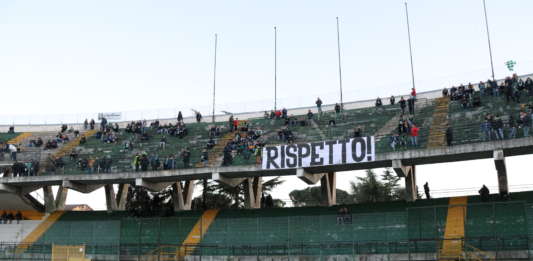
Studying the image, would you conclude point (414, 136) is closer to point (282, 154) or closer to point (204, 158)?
point (282, 154)

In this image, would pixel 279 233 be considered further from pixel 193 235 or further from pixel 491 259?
pixel 491 259

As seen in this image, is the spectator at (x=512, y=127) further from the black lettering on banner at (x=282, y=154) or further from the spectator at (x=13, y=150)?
the spectator at (x=13, y=150)

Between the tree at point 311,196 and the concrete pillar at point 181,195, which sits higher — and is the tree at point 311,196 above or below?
above

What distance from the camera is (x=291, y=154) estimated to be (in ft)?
112

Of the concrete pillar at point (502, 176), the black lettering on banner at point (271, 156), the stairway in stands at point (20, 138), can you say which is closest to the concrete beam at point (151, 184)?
the black lettering on banner at point (271, 156)

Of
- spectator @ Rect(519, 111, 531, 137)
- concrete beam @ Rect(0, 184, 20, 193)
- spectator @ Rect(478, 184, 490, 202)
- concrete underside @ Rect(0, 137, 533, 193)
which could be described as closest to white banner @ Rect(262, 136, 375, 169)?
concrete underside @ Rect(0, 137, 533, 193)

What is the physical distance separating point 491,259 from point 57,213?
96.1 ft

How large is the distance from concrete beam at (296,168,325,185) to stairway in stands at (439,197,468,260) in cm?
808

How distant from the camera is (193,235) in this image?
116ft

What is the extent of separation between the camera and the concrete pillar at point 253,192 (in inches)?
1587

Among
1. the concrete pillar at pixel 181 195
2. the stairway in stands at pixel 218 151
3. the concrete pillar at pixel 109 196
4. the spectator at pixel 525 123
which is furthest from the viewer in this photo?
the concrete pillar at pixel 109 196

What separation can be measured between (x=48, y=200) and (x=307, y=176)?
2001cm

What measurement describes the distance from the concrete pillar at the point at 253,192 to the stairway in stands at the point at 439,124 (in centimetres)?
1239

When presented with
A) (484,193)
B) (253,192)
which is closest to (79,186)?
(253,192)
